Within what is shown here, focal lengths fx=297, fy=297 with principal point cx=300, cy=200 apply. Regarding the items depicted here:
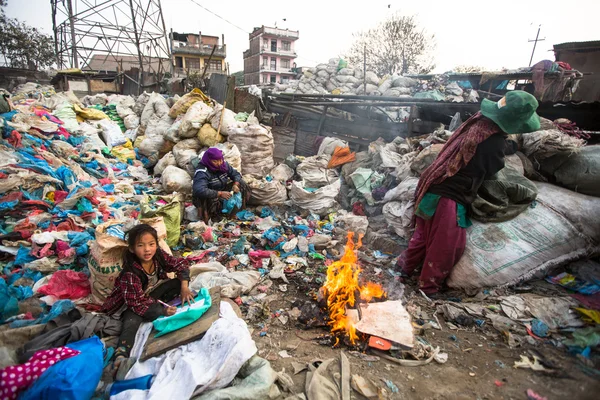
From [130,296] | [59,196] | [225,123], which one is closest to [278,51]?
[225,123]

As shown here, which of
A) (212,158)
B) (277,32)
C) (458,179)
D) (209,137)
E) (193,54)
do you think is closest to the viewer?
(458,179)

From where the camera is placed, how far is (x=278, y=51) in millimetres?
46781

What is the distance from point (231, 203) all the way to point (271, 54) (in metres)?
46.8

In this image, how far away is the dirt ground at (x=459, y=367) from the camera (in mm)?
1820

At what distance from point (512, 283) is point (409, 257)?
915mm

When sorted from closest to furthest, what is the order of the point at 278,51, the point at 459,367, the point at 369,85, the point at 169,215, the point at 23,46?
the point at 459,367, the point at 169,215, the point at 369,85, the point at 23,46, the point at 278,51

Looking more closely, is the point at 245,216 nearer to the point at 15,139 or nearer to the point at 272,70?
the point at 15,139

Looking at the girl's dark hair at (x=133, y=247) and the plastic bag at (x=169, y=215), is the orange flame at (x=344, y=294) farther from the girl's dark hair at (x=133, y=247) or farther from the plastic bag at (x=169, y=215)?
the plastic bag at (x=169, y=215)

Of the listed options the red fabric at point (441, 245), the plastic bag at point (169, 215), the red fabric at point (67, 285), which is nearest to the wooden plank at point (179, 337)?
the red fabric at point (67, 285)

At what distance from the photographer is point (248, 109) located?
841 centimetres

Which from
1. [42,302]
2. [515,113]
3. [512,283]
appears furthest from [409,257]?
[42,302]

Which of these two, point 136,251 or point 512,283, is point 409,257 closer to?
point 512,283

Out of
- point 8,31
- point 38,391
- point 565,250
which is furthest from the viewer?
point 8,31

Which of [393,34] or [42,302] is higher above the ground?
[393,34]
